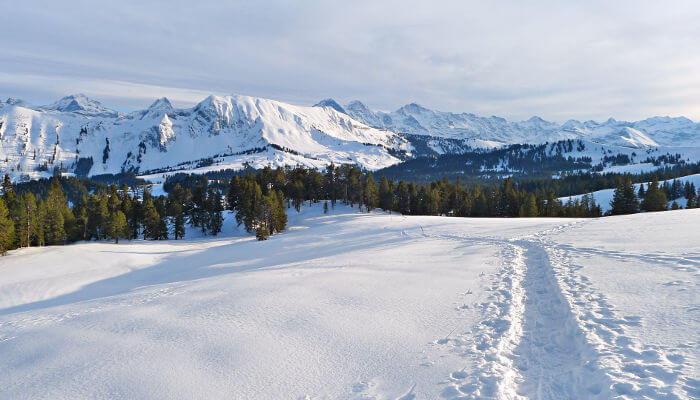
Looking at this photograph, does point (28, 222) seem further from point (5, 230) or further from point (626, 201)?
point (626, 201)

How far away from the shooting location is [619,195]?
70.5m

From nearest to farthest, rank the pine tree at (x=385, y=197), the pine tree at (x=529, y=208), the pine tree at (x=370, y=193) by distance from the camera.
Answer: the pine tree at (x=529, y=208) → the pine tree at (x=370, y=193) → the pine tree at (x=385, y=197)

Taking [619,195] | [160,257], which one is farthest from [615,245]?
[619,195]

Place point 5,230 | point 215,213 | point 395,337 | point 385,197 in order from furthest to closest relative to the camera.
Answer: point 385,197, point 215,213, point 5,230, point 395,337

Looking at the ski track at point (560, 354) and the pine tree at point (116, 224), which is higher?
the ski track at point (560, 354)

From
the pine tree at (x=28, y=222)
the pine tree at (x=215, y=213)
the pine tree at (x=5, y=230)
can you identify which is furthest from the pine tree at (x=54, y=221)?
the pine tree at (x=215, y=213)

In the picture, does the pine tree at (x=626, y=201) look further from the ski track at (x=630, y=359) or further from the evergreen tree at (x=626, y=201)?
the ski track at (x=630, y=359)

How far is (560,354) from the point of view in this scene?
24.8 feet

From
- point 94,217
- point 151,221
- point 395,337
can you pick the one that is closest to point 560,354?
point 395,337

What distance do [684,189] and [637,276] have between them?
184710mm

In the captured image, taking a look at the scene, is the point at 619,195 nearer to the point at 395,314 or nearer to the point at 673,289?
the point at 673,289

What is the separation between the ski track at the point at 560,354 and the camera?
6.02 m

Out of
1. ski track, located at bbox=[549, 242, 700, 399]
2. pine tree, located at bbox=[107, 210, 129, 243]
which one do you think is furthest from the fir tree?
pine tree, located at bbox=[107, 210, 129, 243]

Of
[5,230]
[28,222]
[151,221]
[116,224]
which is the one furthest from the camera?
[151,221]
